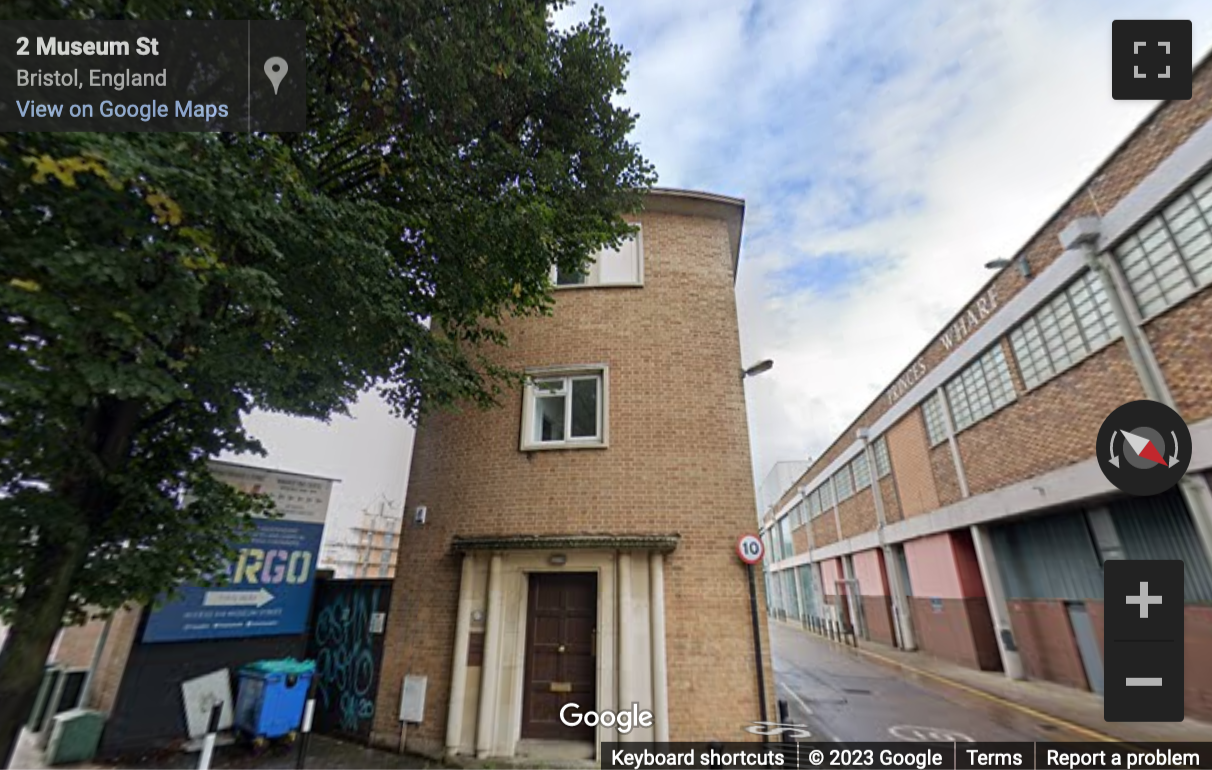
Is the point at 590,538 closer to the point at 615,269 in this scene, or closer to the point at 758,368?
the point at 758,368

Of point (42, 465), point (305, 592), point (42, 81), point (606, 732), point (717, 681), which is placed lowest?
point (606, 732)

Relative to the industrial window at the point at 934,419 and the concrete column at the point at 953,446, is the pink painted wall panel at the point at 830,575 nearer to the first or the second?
the industrial window at the point at 934,419

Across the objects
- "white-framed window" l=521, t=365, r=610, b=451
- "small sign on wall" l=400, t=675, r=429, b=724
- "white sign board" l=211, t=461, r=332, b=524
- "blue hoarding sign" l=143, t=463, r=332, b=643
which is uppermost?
"white-framed window" l=521, t=365, r=610, b=451

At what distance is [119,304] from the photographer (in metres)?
3.63

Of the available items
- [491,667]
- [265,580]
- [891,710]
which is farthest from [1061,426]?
[265,580]

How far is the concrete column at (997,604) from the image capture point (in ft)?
42.1

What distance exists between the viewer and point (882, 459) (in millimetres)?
20375

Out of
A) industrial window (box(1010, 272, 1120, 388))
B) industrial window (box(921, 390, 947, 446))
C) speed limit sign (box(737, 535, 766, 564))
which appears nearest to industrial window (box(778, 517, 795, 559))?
industrial window (box(921, 390, 947, 446))

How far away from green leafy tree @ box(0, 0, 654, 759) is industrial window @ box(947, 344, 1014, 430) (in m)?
11.5

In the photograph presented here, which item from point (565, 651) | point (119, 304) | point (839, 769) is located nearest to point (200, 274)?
point (119, 304)

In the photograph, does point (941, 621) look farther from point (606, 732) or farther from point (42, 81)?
point (42, 81)

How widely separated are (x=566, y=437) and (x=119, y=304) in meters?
5.65

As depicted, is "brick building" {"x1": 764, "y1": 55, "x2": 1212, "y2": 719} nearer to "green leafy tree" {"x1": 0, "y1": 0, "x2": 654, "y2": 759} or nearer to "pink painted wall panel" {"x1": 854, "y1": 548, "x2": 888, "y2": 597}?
"pink painted wall panel" {"x1": 854, "y1": 548, "x2": 888, "y2": 597}

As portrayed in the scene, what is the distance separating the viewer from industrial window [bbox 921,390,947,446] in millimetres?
15656
